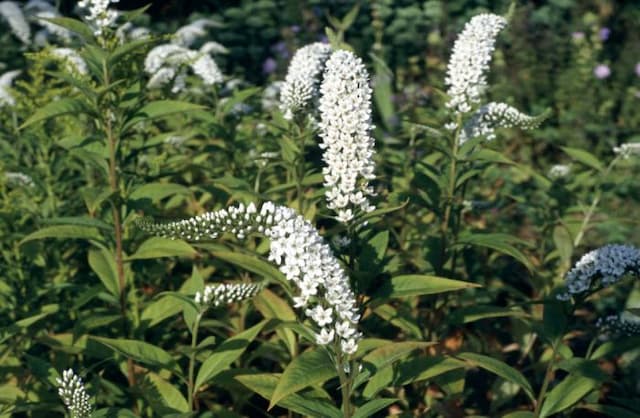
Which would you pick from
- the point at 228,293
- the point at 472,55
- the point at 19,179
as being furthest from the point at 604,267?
the point at 19,179

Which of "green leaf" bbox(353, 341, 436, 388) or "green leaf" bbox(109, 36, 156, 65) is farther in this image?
"green leaf" bbox(109, 36, 156, 65)

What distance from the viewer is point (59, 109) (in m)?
3.35

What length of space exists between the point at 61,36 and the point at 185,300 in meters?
3.14

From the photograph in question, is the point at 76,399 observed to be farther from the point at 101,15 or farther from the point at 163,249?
the point at 101,15

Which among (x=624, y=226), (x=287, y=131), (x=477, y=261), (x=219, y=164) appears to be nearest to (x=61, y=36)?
(x=219, y=164)

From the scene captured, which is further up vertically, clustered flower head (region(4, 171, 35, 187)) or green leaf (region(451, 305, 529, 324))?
green leaf (region(451, 305, 529, 324))

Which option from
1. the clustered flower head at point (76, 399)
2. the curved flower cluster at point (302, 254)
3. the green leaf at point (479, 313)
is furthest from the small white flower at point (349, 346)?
the green leaf at point (479, 313)

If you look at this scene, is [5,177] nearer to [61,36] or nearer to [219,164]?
[219,164]

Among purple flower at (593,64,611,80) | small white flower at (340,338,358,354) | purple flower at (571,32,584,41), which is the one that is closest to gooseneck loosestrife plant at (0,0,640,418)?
small white flower at (340,338,358,354)

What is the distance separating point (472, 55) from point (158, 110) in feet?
4.35

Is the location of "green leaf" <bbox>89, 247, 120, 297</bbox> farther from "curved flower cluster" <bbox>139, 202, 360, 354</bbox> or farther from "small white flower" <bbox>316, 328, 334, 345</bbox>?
"small white flower" <bbox>316, 328, 334, 345</bbox>

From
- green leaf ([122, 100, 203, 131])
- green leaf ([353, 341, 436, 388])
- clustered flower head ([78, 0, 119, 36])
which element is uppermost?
clustered flower head ([78, 0, 119, 36])

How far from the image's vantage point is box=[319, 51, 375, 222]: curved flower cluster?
8.34ft

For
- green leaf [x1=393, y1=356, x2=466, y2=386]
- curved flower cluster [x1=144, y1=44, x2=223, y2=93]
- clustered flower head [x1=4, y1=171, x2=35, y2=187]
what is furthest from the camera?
curved flower cluster [x1=144, y1=44, x2=223, y2=93]
